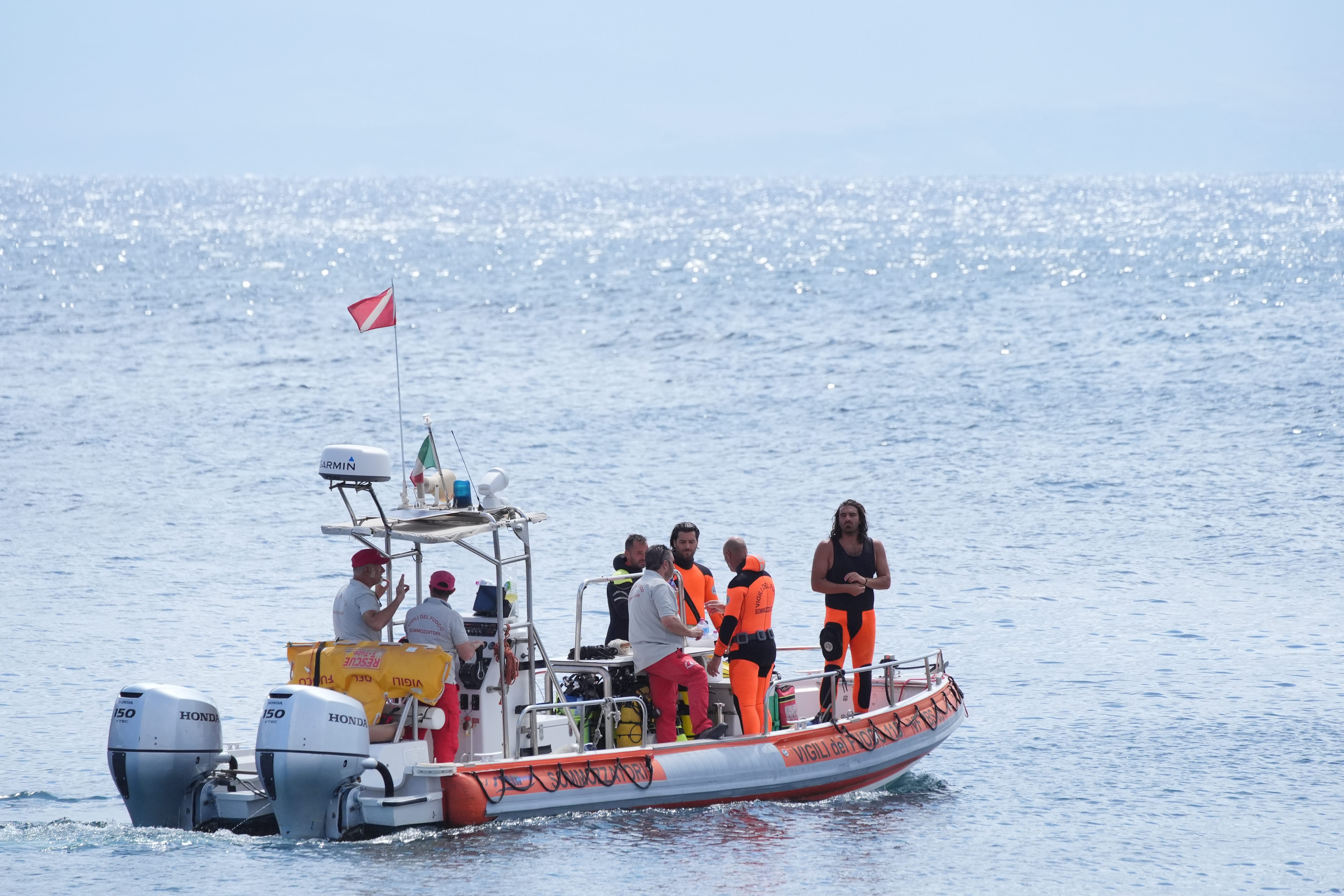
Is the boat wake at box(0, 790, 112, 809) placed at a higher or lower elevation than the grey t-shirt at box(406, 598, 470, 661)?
lower

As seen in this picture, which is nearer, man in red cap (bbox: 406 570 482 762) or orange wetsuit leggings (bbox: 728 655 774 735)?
man in red cap (bbox: 406 570 482 762)

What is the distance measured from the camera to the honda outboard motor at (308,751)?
10.1 metres

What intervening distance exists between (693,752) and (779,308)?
4246 cm

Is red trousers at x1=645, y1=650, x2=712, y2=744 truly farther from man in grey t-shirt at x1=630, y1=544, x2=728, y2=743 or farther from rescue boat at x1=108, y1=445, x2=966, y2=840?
rescue boat at x1=108, y1=445, x2=966, y2=840

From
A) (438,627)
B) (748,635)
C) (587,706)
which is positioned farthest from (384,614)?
(748,635)

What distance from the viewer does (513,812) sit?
10.8 meters

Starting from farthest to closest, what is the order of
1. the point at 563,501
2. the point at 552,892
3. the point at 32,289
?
the point at 32,289 → the point at 563,501 → the point at 552,892

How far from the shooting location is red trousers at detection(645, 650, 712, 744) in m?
11.5

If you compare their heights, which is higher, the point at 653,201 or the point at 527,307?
the point at 653,201

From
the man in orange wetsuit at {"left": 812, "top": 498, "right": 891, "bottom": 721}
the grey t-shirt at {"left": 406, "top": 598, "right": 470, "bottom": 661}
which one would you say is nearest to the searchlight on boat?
the grey t-shirt at {"left": 406, "top": 598, "right": 470, "bottom": 661}

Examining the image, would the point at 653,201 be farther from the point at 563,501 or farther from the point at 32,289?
the point at 563,501

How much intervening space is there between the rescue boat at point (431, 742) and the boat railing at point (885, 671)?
39 millimetres

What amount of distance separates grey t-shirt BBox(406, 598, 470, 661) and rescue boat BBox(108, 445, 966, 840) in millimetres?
144

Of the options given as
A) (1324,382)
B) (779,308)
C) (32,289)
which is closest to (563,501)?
(1324,382)
